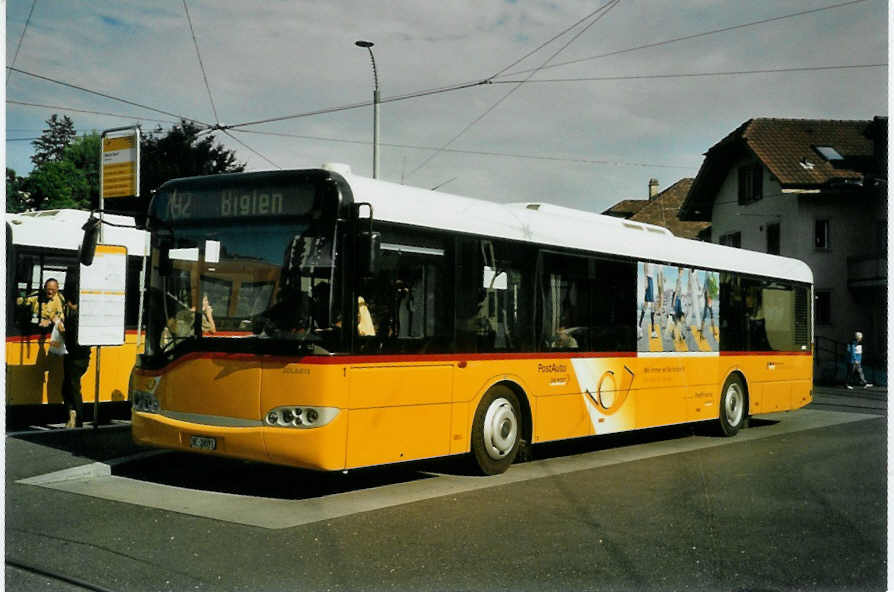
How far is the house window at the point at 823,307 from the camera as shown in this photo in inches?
1544

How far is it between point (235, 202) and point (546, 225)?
374 centimetres

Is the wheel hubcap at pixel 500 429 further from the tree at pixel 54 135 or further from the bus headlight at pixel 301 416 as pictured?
the tree at pixel 54 135

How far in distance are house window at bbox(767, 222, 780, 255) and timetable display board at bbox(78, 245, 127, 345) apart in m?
33.0

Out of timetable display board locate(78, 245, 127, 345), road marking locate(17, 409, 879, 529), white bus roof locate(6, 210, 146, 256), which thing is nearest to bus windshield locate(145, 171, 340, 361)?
road marking locate(17, 409, 879, 529)

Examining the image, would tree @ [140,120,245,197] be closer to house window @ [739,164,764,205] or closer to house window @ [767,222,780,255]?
house window @ [739,164,764,205]

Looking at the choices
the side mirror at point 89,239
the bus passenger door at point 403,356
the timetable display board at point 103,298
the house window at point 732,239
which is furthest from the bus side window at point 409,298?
the house window at point 732,239

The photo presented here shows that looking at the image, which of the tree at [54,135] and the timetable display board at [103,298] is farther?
the tree at [54,135]

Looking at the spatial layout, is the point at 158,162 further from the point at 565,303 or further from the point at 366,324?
the point at 366,324

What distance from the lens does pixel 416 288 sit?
914 centimetres

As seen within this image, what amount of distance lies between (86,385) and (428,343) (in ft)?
23.2

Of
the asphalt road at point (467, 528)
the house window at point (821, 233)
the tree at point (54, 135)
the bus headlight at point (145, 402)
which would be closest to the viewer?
the asphalt road at point (467, 528)

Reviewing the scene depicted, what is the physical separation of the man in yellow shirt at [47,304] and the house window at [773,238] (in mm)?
32706

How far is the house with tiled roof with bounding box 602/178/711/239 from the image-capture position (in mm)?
59638

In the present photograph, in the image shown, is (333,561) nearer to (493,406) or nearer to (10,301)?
(493,406)
